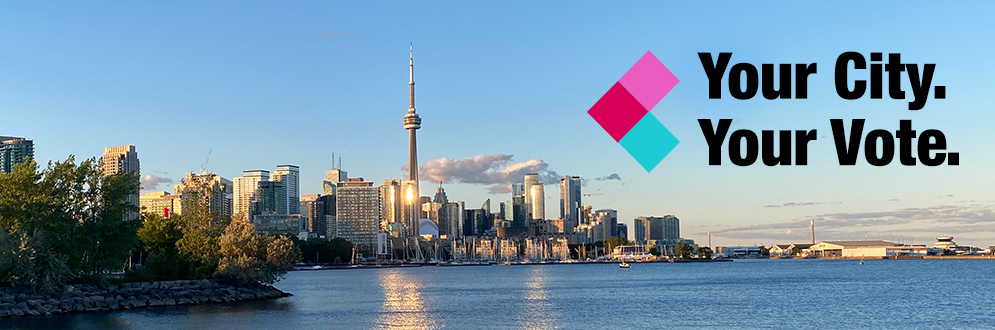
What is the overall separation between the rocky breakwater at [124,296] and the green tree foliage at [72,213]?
1868 mm

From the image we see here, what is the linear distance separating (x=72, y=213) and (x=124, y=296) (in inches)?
319

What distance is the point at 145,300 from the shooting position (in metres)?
81.1

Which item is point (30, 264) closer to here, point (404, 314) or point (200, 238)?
point (200, 238)

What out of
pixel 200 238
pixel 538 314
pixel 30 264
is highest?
pixel 200 238

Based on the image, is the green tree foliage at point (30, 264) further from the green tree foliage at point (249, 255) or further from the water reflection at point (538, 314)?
the water reflection at point (538, 314)

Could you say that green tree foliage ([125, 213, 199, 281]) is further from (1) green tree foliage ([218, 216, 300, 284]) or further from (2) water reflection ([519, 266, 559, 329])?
(2) water reflection ([519, 266, 559, 329])

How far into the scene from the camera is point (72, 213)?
80.1 metres

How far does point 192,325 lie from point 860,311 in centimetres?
5232

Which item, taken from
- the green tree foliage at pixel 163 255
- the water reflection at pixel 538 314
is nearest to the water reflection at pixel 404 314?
the water reflection at pixel 538 314

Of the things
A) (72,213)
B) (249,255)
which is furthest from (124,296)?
(249,255)

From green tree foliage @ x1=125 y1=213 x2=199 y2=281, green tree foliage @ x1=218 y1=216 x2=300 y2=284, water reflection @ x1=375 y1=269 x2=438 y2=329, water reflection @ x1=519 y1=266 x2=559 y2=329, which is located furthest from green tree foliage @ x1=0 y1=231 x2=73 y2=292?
water reflection @ x1=519 y1=266 x2=559 y2=329

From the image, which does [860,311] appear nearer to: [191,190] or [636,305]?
[636,305]

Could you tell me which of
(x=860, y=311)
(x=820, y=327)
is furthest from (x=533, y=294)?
(x=820, y=327)

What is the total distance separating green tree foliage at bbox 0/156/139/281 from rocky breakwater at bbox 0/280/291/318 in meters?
1.87
